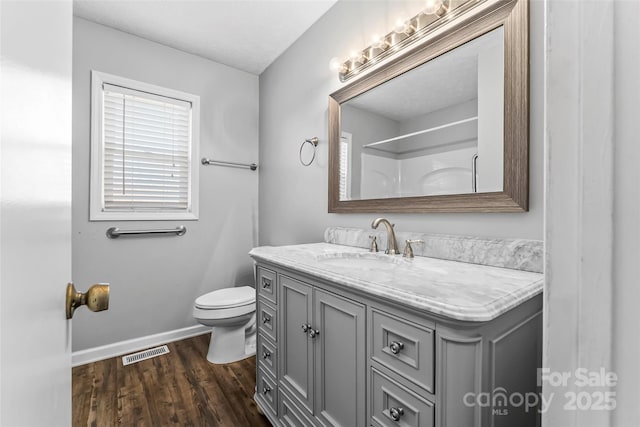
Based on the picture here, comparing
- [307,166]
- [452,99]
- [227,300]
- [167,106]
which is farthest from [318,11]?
[227,300]

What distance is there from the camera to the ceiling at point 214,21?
1874 millimetres

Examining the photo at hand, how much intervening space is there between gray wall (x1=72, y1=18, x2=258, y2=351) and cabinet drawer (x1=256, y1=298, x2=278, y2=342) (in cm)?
122

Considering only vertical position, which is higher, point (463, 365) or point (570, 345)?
point (570, 345)

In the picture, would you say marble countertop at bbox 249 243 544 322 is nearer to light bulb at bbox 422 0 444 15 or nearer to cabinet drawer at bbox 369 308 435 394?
cabinet drawer at bbox 369 308 435 394

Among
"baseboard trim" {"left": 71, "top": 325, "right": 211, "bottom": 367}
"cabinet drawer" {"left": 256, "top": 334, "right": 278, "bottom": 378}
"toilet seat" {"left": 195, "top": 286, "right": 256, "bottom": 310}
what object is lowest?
"baseboard trim" {"left": 71, "top": 325, "right": 211, "bottom": 367}

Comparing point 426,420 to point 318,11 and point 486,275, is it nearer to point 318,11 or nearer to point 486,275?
point 486,275

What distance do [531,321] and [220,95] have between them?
A: 2.71m

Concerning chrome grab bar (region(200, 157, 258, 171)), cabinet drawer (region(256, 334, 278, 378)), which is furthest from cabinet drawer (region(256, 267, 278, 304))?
chrome grab bar (region(200, 157, 258, 171))

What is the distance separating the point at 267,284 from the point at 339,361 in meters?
0.57

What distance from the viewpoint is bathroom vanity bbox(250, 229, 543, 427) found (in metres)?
0.66

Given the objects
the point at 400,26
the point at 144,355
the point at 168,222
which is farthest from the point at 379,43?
the point at 144,355

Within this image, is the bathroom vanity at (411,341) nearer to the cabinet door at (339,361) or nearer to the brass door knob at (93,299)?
the cabinet door at (339,361)

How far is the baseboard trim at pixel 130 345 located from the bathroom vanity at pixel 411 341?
1.44 meters

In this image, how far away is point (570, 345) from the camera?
13.4 inches
